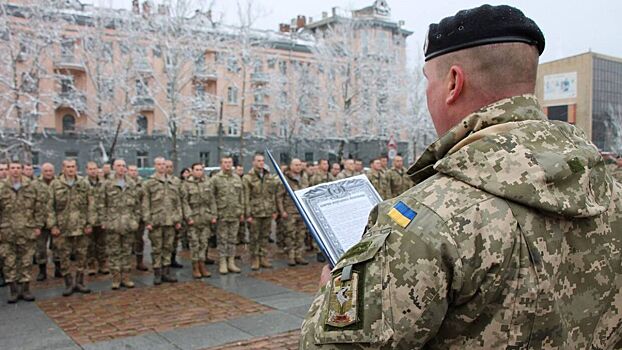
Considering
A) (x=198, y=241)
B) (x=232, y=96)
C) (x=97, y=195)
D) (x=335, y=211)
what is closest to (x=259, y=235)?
(x=198, y=241)

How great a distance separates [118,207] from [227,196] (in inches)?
78.2

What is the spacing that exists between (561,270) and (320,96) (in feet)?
119

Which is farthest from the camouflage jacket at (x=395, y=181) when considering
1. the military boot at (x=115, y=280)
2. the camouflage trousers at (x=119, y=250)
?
the military boot at (x=115, y=280)

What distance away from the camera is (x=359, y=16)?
37.8 meters

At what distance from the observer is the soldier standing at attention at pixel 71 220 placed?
894cm

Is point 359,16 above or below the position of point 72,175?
above

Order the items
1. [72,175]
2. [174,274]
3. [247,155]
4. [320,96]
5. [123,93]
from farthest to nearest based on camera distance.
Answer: [247,155]
[320,96]
[123,93]
[174,274]
[72,175]

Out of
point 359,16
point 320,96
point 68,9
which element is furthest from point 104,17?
point 359,16

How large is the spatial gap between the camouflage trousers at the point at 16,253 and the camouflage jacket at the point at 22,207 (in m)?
0.08

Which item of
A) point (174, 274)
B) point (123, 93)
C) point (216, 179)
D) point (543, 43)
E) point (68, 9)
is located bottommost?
point (174, 274)

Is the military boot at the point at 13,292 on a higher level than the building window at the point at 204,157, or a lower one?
lower

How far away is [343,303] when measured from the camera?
1349 mm

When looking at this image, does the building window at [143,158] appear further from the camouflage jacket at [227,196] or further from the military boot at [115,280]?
the military boot at [115,280]

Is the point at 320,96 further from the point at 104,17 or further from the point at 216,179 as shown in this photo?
the point at 216,179
